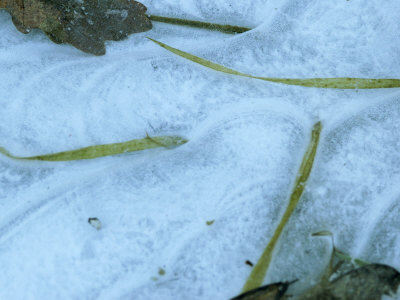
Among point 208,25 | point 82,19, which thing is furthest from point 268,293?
point 82,19

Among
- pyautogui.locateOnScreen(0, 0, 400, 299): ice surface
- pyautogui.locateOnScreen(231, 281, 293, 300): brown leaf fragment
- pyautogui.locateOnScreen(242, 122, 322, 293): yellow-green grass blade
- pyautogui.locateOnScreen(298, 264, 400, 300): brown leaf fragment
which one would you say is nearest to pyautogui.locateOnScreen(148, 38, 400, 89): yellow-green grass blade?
pyautogui.locateOnScreen(0, 0, 400, 299): ice surface

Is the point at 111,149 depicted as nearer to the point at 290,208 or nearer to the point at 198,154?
the point at 198,154

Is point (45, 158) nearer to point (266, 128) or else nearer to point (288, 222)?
point (266, 128)

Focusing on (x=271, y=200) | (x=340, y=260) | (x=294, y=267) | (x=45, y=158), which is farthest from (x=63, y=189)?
(x=340, y=260)

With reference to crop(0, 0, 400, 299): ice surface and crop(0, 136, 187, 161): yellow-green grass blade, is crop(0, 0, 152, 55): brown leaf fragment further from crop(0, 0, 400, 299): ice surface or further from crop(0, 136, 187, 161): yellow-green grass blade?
crop(0, 136, 187, 161): yellow-green grass blade

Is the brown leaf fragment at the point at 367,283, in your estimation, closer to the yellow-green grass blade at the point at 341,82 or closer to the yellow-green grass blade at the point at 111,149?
the yellow-green grass blade at the point at 341,82

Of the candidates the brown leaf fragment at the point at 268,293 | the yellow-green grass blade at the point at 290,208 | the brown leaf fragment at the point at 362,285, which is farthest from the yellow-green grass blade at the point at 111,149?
the brown leaf fragment at the point at 362,285
